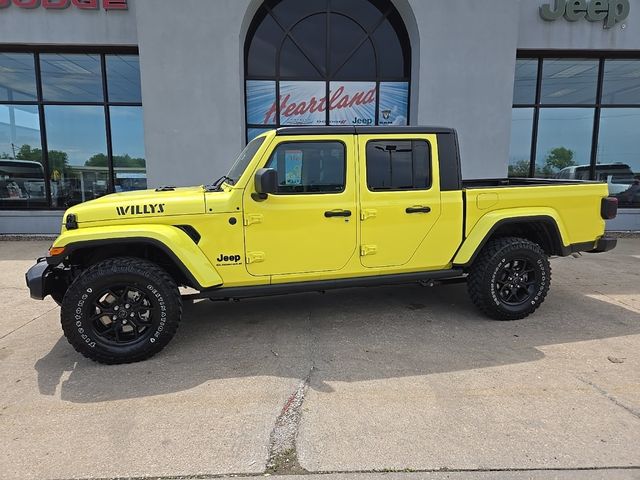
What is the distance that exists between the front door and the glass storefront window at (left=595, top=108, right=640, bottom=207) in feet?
32.4

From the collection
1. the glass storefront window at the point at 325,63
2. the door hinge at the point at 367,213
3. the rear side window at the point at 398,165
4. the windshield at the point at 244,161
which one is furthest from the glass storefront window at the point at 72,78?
the door hinge at the point at 367,213

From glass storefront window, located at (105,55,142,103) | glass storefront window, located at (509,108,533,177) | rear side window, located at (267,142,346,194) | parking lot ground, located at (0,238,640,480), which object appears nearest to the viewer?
parking lot ground, located at (0,238,640,480)

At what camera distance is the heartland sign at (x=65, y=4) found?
8.74m

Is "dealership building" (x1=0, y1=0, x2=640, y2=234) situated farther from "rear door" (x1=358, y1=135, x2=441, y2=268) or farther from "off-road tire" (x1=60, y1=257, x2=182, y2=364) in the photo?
"off-road tire" (x1=60, y1=257, x2=182, y2=364)

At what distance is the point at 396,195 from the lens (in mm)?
4152

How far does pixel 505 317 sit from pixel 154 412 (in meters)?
3.50

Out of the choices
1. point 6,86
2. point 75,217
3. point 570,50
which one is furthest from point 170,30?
point 570,50

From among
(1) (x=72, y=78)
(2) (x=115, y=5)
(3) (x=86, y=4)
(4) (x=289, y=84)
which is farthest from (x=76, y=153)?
(4) (x=289, y=84)

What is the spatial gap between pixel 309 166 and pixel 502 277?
236 cm

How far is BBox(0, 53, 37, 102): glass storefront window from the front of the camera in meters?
9.69

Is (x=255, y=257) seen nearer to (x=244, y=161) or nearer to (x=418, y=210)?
(x=244, y=161)

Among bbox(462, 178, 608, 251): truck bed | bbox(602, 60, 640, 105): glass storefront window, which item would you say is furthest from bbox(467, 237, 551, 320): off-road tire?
bbox(602, 60, 640, 105): glass storefront window

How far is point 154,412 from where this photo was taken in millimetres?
2895

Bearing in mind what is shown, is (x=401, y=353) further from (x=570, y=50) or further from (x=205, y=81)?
(x=570, y=50)
